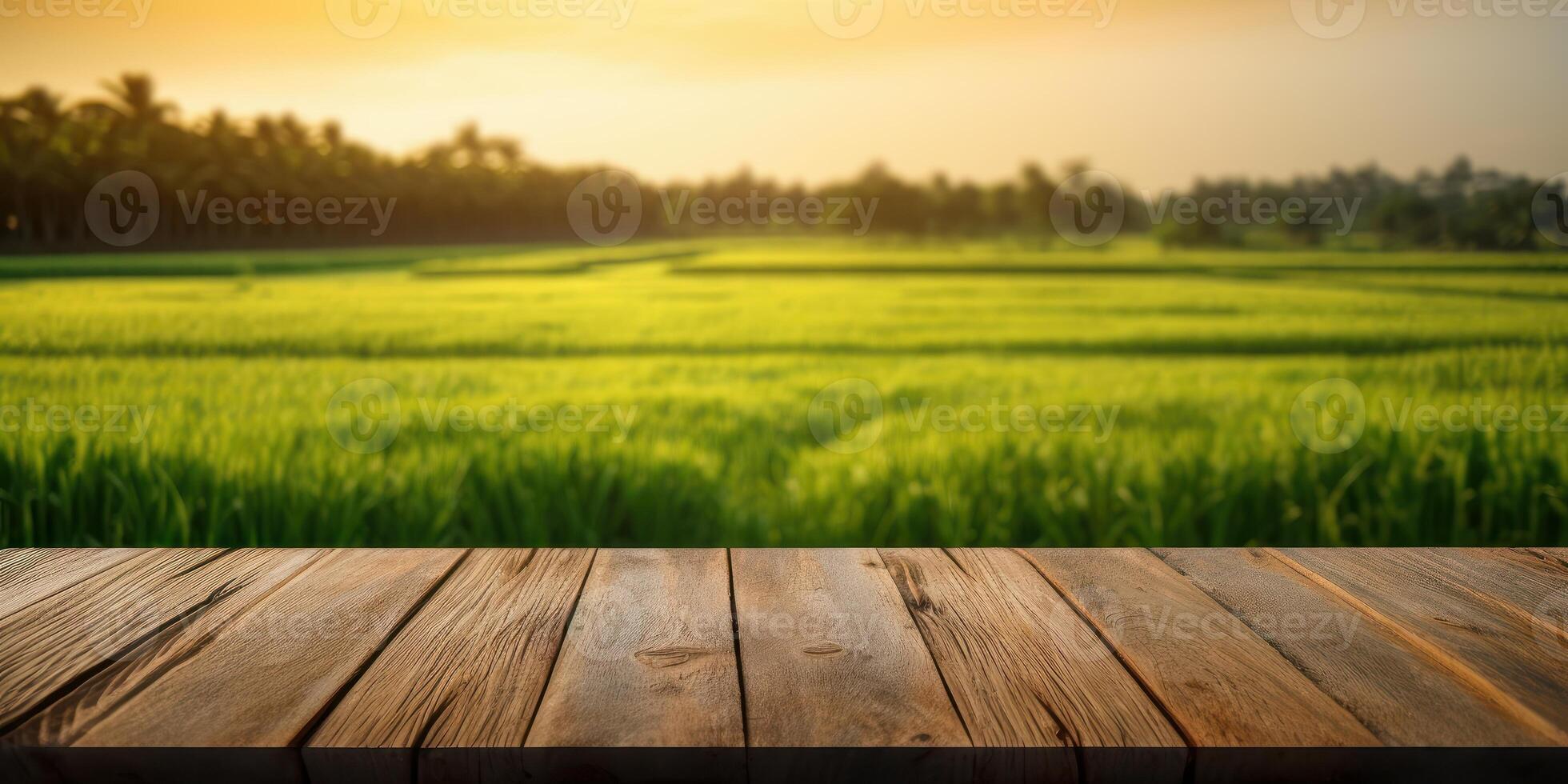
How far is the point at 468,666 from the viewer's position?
3.81 feet

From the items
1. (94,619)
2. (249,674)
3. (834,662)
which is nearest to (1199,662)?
(834,662)

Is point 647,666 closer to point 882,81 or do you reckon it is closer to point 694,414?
point 694,414

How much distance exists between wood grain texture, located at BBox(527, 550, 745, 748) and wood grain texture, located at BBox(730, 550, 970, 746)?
0.11 feet

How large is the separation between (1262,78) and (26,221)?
449 centimetres

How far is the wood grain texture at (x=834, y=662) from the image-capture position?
98 centimetres

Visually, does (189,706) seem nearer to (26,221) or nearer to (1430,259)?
(26,221)

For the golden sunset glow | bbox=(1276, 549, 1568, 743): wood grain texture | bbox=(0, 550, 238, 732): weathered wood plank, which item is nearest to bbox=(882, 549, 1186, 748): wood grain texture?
bbox=(1276, 549, 1568, 743): wood grain texture

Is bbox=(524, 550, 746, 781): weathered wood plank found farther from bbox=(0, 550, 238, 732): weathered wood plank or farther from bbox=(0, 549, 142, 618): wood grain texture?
bbox=(0, 549, 142, 618): wood grain texture

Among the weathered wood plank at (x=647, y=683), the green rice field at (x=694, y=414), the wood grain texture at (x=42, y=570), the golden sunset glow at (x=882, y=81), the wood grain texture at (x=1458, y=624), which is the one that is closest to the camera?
the weathered wood plank at (x=647, y=683)

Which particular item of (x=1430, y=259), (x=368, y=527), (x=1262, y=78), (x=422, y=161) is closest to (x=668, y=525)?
(x=368, y=527)

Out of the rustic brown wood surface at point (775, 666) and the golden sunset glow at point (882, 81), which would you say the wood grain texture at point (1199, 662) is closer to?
the rustic brown wood surface at point (775, 666)

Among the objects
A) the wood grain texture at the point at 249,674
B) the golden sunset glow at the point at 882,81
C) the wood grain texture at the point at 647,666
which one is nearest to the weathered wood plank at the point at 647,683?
the wood grain texture at the point at 647,666

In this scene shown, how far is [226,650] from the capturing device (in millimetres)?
1211

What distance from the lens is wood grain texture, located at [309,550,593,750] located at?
977 mm
